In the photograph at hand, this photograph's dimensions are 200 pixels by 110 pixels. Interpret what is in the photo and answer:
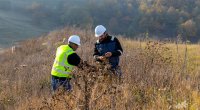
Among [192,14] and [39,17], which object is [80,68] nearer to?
[192,14]

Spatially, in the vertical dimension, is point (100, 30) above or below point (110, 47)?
above

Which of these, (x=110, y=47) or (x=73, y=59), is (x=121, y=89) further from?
(x=110, y=47)

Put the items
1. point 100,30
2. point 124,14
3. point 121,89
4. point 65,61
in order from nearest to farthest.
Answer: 1. point 121,89
2. point 65,61
3. point 100,30
4. point 124,14

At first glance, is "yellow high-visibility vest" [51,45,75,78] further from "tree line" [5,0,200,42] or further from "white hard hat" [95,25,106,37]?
"tree line" [5,0,200,42]

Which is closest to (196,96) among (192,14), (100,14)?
(192,14)

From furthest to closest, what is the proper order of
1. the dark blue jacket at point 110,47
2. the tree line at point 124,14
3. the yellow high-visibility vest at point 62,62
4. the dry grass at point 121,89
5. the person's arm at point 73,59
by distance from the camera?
the tree line at point 124,14 < the dark blue jacket at point 110,47 < the yellow high-visibility vest at point 62,62 < the person's arm at point 73,59 < the dry grass at point 121,89

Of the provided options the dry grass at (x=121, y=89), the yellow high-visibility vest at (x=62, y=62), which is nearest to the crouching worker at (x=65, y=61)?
the yellow high-visibility vest at (x=62, y=62)

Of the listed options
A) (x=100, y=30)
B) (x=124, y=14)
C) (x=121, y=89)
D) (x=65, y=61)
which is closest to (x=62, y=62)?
(x=65, y=61)

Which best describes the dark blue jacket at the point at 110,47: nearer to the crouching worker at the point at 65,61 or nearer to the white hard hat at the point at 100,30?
the white hard hat at the point at 100,30

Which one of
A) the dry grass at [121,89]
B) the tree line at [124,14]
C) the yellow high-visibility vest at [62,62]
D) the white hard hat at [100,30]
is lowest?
the dry grass at [121,89]

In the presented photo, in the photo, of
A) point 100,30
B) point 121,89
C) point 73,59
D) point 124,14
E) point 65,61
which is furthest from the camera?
point 124,14

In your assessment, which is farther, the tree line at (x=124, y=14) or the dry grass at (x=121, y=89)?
the tree line at (x=124, y=14)

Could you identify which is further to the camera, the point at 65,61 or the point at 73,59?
the point at 65,61

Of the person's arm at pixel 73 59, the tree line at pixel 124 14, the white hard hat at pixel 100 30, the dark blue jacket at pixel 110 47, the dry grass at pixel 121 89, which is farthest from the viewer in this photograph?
the tree line at pixel 124 14
